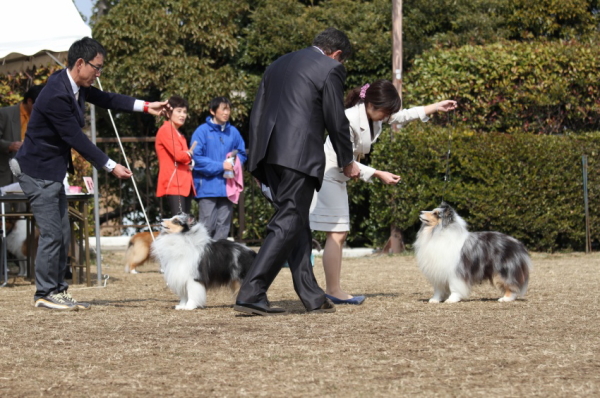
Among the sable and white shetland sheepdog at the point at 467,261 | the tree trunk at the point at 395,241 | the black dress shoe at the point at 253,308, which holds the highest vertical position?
the sable and white shetland sheepdog at the point at 467,261

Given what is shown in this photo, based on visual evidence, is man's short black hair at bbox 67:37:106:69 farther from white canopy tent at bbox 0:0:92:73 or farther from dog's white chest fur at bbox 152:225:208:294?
white canopy tent at bbox 0:0:92:73

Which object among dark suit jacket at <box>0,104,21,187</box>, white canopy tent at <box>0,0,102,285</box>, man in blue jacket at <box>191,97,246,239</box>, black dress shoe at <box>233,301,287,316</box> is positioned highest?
white canopy tent at <box>0,0,102,285</box>

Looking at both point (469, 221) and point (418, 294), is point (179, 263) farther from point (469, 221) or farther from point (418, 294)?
point (469, 221)

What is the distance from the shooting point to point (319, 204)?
21.2 feet

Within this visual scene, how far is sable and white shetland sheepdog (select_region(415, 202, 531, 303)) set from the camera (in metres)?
6.48

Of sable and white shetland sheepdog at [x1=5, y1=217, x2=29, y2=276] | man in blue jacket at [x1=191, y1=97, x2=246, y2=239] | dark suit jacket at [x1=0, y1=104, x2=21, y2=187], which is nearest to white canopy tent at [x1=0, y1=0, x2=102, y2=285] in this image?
dark suit jacket at [x1=0, y1=104, x2=21, y2=187]

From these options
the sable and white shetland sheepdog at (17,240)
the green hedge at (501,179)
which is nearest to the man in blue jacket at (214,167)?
the sable and white shetland sheepdog at (17,240)

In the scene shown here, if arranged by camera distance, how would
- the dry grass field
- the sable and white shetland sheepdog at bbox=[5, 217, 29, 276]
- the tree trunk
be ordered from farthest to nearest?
the tree trunk < the sable and white shetland sheepdog at bbox=[5, 217, 29, 276] < the dry grass field

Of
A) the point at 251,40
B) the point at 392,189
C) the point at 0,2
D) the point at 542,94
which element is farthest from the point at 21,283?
the point at 542,94

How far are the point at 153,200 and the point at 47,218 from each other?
8507 mm

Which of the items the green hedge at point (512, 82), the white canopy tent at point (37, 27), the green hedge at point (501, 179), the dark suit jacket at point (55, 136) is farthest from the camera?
the green hedge at point (512, 82)

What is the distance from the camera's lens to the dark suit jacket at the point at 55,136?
612 centimetres

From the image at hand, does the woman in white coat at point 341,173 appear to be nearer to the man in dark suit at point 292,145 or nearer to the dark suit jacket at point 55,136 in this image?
the man in dark suit at point 292,145

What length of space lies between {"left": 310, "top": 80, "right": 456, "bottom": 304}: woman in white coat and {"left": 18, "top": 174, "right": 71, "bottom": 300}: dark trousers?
1.88 m
